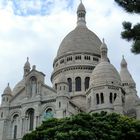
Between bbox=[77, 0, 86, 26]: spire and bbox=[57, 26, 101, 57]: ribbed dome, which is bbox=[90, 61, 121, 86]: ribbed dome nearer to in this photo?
bbox=[57, 26, 101, 57]: ribbed dome

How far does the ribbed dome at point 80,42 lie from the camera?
62.8 meters

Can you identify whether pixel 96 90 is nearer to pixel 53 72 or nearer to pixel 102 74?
pixel 102 74

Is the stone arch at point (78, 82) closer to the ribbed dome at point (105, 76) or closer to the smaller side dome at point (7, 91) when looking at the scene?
the ribbed dome at point (105, 76)

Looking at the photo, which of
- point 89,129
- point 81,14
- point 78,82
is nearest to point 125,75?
point 78,82

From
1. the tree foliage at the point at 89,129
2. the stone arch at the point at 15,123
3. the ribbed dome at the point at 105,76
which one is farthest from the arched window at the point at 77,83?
the tree foliage at the point at 89,129

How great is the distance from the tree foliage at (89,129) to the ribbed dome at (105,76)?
2028 cm

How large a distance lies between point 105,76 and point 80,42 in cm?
1371

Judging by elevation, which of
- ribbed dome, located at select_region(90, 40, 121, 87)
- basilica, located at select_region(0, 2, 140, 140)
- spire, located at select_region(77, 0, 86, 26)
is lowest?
basilica, located at select_region(0, 2, 140, 140)

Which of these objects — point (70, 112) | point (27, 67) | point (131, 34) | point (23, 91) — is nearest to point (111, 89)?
point (70, 112)

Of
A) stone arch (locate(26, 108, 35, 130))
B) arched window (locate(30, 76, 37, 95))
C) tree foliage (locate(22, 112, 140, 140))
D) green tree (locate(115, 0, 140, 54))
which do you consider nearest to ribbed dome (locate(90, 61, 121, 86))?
arched window (locate(30, 76, 37, 95))

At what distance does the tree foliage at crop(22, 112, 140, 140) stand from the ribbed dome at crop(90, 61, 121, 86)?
20.3m

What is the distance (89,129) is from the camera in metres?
28.5

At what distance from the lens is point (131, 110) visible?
165 ft

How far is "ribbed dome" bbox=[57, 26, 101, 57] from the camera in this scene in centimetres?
6284
